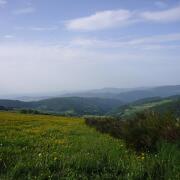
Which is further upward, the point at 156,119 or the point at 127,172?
the point at 156,119

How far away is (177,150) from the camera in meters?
8.47

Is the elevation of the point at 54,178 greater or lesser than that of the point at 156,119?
lesser

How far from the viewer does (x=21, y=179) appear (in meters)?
7.12

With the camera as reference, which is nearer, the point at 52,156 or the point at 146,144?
the point at 52,156

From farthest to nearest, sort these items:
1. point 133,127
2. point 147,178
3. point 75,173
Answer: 1. point 133,127
2. point 75,173
3. point 147,178

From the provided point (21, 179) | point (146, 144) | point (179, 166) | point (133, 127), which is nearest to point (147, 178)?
point (179, 166)

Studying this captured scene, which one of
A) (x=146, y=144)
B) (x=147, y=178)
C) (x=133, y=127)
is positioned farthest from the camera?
(x=133, y=127)

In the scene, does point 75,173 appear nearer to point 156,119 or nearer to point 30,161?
point 30,161

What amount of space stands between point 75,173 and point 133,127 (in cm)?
578

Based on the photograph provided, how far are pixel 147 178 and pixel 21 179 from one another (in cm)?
257

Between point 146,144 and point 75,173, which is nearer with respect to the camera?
point 75,173

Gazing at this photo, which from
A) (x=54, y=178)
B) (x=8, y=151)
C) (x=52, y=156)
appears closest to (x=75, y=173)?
(x=54, y=178)

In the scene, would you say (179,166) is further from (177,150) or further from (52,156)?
(52,156)

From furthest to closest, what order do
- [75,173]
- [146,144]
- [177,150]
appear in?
[146,144] → [177,150] → [75,173]
